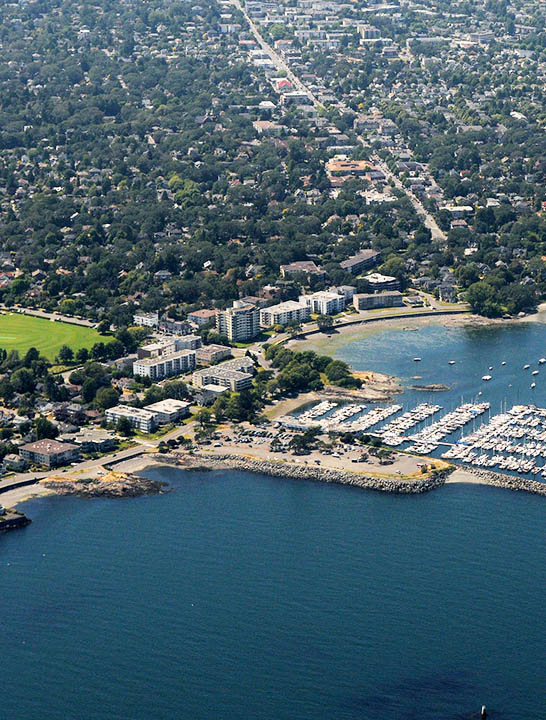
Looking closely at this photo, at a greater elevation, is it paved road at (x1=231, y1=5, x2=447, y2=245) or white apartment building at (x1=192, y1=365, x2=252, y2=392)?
paved road at (x1=231, y1=5, x2=447, y2=245)

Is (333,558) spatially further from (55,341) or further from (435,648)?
(55,341)

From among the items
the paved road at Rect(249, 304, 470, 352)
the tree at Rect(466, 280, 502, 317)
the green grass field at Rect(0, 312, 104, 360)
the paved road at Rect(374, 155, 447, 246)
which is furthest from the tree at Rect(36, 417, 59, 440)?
the paved road at Rect(374, 155, 447, 246)

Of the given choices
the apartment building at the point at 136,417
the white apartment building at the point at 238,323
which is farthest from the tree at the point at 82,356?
the apartment building at the point at 136,417

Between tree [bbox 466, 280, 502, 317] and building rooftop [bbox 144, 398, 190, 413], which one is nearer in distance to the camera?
building rooftop [bbox 144, 398, 190, 413]

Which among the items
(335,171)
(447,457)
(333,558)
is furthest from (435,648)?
(335,171)

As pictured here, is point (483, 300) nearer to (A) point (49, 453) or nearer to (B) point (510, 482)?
(B) point (510, 482)

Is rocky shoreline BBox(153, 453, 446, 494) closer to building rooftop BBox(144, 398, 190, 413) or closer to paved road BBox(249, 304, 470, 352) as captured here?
building rooftop BBox(144, 398, 190, 413)

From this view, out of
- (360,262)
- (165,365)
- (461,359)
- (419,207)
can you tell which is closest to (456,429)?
(461,359)

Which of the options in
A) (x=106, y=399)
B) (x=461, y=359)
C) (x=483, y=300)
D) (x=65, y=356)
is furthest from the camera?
(x=483, y=300)
